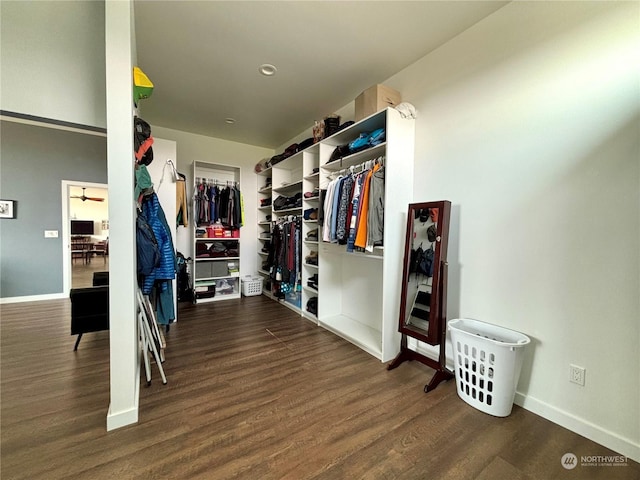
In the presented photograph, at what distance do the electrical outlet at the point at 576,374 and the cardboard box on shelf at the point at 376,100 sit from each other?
240cm

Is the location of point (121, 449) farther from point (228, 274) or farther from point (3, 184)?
point (3, 184)

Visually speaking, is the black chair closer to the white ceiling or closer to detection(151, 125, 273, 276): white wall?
detection(151, 125, 273, 276): white wall

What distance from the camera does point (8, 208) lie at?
393 centimetres

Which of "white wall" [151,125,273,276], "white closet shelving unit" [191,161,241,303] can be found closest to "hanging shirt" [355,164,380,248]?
"white closet shelving unit" [191,161,241,303]

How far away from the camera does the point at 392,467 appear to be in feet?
4.22

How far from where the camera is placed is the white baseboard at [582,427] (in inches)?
53.9

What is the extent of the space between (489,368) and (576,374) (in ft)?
1.51

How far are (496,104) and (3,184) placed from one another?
21.1 feet

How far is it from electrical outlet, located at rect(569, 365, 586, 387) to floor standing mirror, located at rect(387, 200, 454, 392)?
715 millimetres

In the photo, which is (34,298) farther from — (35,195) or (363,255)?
(363,255)

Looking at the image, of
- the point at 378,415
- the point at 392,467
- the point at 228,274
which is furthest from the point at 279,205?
the point at 392,467

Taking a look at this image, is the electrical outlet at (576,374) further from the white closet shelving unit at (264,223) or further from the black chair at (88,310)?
the white closet shelving unit at (264,223)

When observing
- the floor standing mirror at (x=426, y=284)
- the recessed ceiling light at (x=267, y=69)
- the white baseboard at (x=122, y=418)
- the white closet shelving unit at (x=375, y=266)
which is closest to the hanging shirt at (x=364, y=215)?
the white closet shelving unit at (x=375, y=266)

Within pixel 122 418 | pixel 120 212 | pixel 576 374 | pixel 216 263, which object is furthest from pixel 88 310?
pixel 576 374
